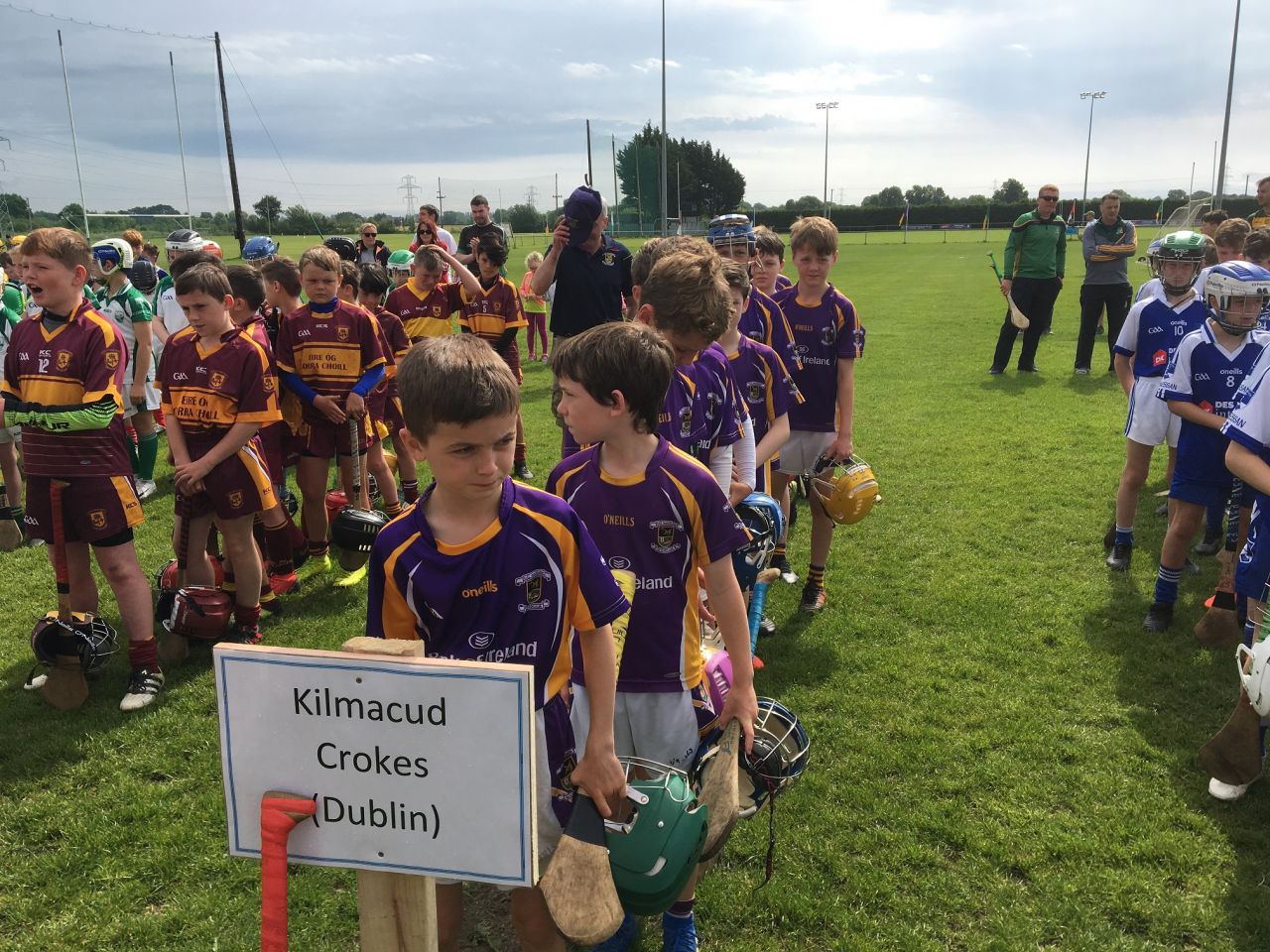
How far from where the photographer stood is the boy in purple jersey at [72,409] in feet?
14.0

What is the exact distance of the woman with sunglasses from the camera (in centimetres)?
1249

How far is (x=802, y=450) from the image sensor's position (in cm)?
561

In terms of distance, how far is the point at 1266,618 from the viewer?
3205mm

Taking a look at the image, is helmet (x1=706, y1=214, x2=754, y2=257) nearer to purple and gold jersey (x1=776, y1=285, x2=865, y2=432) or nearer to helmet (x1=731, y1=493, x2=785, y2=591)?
purple and gold jersey (x1=776, y1=285, x2=865, y2=432)

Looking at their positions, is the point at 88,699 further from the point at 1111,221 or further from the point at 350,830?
the point at 1111,221

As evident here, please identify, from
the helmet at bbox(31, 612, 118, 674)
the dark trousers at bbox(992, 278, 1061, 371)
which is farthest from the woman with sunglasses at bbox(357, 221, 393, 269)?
the dark trousers at bbox(992, 278, 1061, 371)

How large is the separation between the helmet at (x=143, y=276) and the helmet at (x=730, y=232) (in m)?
6.12

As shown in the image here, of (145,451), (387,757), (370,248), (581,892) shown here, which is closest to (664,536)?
(581,892)

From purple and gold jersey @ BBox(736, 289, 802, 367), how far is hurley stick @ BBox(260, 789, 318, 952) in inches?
166

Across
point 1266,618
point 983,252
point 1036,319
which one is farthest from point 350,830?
point 983,252

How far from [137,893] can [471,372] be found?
8.72 feet

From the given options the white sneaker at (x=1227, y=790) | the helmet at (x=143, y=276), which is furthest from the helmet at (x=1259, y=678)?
the helmet at (x=143, y=276)

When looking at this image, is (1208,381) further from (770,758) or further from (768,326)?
(770,758)

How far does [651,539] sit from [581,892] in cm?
108
